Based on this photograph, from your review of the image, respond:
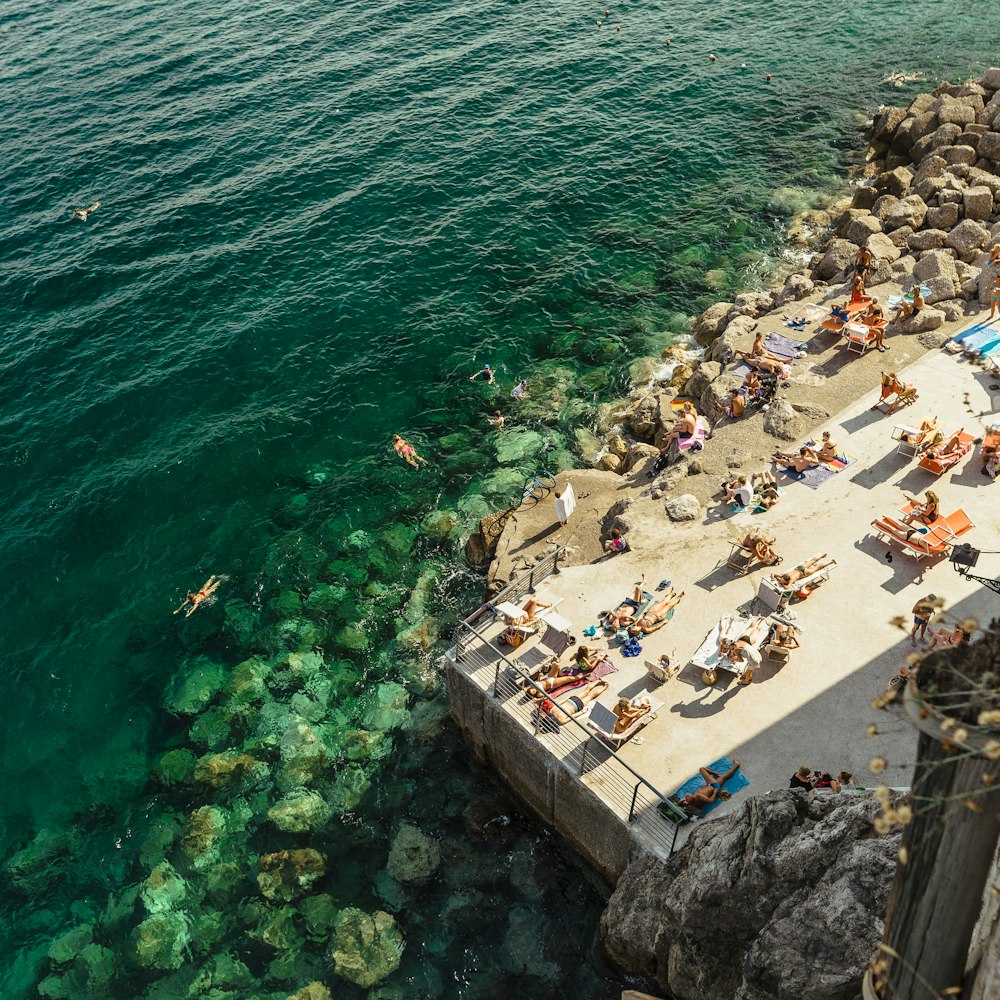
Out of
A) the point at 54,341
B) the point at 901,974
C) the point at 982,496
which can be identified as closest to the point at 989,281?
the point at 982,496

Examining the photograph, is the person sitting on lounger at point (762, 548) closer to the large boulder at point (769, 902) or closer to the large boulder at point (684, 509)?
the large boulder at point (684, 509)

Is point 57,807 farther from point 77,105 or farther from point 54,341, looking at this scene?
point 77,105

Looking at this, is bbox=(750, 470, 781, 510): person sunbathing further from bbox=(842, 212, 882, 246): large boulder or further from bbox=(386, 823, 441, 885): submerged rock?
bbox=(842, 212, 882, 246): large boulder

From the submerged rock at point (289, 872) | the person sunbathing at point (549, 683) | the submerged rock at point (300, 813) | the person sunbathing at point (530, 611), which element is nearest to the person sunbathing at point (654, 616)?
the person sunbathing at point (549, 683)

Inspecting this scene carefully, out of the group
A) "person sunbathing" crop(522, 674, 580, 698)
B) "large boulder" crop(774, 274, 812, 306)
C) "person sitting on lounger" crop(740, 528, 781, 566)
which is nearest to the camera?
"person sunbathing" crop(522, 674, 580, 698)

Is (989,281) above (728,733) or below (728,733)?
above

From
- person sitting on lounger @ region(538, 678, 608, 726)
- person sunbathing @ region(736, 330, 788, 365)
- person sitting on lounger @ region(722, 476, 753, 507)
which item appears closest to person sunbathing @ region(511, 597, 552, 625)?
person sitting on lounger @ region(538, 678, 608, 726)
